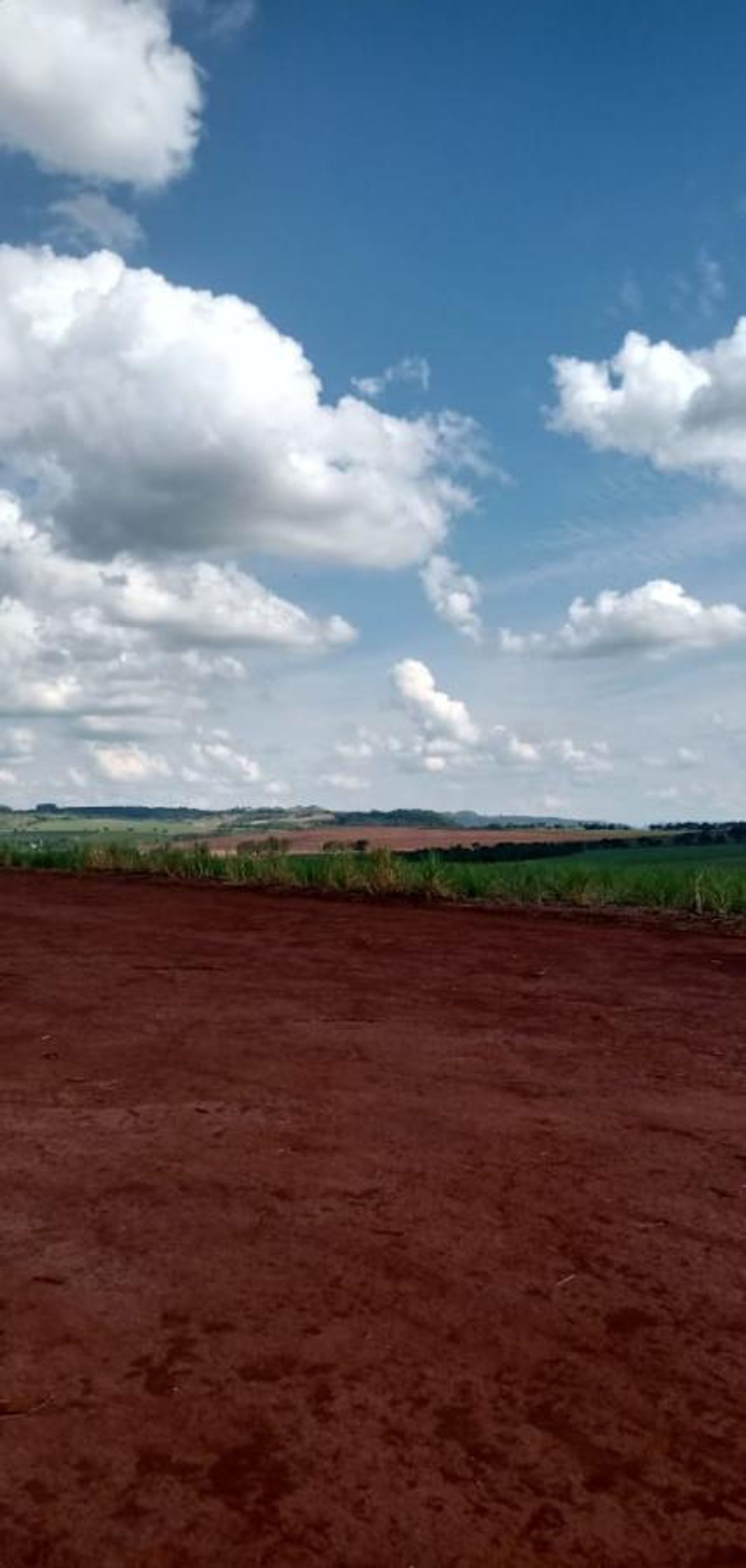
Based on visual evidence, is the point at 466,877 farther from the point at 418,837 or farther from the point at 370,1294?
the point at 418,837

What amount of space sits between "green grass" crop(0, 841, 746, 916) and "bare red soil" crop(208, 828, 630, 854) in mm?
1117

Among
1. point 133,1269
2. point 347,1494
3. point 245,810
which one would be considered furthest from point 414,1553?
point 245,810

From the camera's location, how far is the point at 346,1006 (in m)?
8.16

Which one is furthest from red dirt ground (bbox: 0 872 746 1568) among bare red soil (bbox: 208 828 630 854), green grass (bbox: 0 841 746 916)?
bare red soil (bbox: 208 828 630 854)

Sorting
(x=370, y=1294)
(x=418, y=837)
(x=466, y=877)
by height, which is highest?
(x=418, y=837)

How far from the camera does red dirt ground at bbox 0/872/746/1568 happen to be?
2.47 meters

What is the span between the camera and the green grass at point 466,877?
1532 cm

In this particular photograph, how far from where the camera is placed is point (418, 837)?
112ft

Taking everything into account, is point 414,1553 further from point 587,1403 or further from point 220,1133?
point 220,1133

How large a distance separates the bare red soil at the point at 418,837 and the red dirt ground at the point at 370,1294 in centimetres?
1352

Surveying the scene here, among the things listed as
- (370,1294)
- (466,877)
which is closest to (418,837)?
(466,877)

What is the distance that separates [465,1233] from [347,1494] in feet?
4.87

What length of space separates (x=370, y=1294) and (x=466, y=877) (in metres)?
14.5

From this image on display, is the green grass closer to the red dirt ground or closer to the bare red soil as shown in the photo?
the bare red soil
